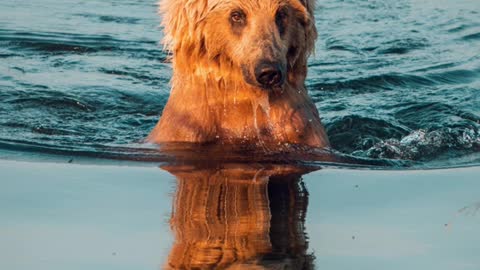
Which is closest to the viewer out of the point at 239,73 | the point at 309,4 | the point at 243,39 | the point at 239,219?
the point at 239,219

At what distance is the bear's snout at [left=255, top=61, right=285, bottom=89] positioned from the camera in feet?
22.7

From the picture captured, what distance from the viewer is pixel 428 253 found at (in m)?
5.48

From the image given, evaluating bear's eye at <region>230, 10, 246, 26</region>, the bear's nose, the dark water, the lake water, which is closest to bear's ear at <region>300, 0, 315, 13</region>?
bear's eye at <region>230, 10, 246, 26</region>

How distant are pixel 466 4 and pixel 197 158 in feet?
23.9

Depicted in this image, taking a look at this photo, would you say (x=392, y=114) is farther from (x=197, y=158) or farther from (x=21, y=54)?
(x=21, y=54)

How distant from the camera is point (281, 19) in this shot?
727 centimetres

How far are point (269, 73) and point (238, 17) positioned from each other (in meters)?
0.51

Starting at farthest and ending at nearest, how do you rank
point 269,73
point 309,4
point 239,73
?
point 309,4, point 239,73, point 269,73

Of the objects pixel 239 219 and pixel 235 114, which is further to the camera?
pixel 235 114

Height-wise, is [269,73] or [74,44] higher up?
[269,73]

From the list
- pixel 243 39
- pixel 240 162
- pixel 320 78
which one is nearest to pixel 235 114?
pixel 240 162

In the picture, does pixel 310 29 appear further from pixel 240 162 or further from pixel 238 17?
pixel 240 162

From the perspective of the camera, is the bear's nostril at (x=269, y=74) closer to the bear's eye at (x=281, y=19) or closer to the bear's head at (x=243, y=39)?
the bear's head at (x=243, y=39)

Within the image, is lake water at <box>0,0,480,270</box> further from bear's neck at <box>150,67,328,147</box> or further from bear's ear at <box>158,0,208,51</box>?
bear's ear at <box>158,0,208,51</box>
